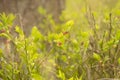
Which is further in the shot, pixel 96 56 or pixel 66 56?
pixel 66 56

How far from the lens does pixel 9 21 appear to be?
2.26 metres

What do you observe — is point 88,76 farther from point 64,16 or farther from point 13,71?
point 64,16

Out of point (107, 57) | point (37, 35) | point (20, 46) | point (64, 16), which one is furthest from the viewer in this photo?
point (64, 16)

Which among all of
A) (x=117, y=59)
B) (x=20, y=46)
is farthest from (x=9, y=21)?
(x=117, y=59)

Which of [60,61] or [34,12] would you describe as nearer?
[60,61]

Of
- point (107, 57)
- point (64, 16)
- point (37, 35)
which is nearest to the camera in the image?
point (107, 57)

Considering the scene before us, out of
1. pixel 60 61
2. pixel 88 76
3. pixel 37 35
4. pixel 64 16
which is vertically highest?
pixel 64 16

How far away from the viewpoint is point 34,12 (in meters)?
4.36

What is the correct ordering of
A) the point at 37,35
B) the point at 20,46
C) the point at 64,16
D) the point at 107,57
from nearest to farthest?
the point at 20,46 → the point at 107,57 → the point at 37,35 → the point at 64,16

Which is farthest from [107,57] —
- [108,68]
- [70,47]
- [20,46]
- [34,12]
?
[34,12]

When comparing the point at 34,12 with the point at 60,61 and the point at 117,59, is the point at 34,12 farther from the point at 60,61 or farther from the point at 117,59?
the point at 117,59

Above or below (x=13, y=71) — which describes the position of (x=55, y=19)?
above

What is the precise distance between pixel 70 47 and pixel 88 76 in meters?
0.49

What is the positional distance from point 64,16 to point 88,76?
2011 mm
